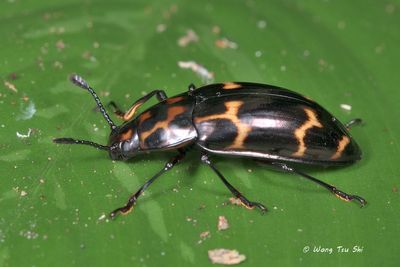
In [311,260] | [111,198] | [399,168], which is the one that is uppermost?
[399,168]

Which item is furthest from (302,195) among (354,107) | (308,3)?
(308,3)

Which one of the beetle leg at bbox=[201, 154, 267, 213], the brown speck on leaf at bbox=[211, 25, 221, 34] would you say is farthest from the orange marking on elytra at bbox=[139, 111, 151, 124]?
the brown speck on leaf at bbox=[211, 25, 221, 34]

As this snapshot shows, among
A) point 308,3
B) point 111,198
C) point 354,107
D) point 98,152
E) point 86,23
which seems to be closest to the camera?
point 111,198

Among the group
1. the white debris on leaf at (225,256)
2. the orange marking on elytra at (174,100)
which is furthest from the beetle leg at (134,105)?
the white debris on leaf at (225,256)

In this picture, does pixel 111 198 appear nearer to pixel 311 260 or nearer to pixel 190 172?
pixel 190 172

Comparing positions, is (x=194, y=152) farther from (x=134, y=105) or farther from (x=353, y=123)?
(x=353, y=123)

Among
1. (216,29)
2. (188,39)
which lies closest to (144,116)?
(188,39)

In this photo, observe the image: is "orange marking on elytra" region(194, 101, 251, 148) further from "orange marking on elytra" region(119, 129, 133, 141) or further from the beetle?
"orange marking on elytra" region(119, 129, 133, 141)
